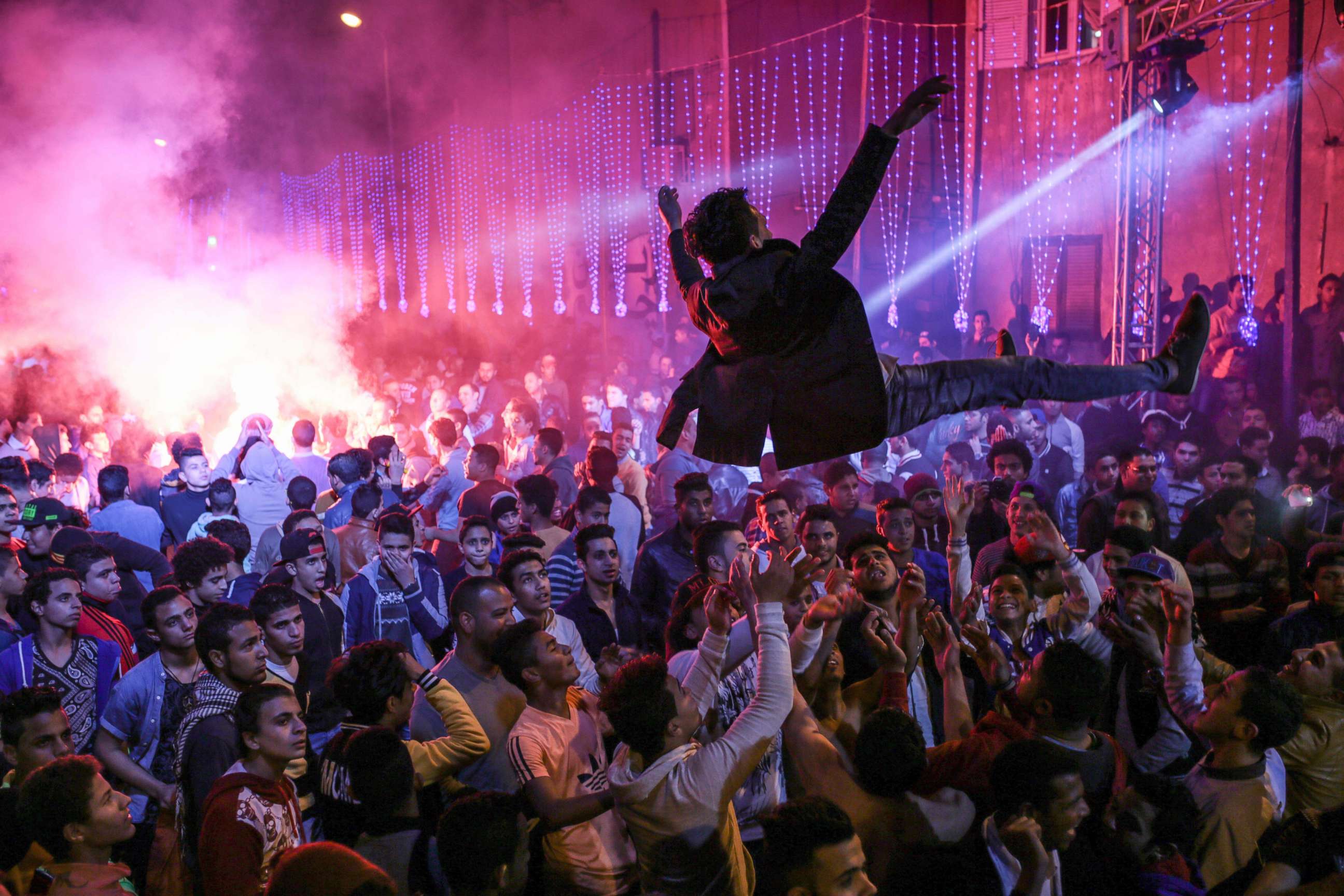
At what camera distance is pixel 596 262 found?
61.9 feet

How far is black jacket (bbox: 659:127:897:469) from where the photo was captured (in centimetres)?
328

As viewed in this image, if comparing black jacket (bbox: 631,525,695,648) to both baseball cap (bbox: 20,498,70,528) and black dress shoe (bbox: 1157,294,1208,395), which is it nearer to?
black dress shoe (bbox: 1157,294,1208,395)

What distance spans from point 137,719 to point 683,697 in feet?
7.75

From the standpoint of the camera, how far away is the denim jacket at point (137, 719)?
4.01 metres

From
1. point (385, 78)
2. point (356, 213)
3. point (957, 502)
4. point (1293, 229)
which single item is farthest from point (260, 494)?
point (356, 213)

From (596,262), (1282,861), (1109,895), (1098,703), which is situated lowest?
(1109,895)

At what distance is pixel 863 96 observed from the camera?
54.4 feet

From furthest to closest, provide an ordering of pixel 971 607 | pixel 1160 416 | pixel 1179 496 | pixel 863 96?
pixel 863 96
pixel 1160 416
pixel 1179 496
pixel 971 607

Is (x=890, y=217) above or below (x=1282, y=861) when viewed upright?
above

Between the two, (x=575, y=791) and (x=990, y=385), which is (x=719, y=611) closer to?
(x=575, y=791)

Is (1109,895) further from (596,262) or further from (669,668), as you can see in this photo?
(596,262)

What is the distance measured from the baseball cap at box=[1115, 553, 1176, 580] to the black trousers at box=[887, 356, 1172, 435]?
40.4 inches

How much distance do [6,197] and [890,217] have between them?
1330 centimetres

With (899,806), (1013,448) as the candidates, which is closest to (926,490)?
(1013,448)
